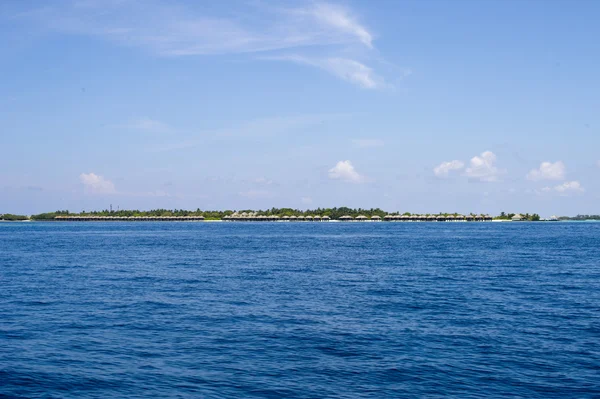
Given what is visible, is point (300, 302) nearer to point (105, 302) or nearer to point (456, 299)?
point (456, 299)

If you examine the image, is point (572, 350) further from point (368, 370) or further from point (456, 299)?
point (456, 299)

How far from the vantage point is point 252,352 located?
24.1 m

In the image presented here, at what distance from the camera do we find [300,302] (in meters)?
36.9

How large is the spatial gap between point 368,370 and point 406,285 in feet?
81.4

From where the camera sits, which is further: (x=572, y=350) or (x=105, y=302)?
(x=105, y=302)

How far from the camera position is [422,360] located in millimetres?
22906

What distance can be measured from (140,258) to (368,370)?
58.3 metres

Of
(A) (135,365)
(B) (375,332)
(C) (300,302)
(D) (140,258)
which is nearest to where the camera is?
(A) (135,365)

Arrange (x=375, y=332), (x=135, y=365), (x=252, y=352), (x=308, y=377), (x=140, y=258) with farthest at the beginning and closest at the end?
(x=140, y=258) < (x=375, y=332) < (x=252, y=352) < (x=135, y=365) < (x=308, y=377)

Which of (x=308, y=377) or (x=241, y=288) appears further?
(x=241, y=288)

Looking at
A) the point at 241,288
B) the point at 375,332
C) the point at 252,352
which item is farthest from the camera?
the point at 241,288

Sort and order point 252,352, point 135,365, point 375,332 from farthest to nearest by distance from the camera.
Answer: point 375,332
point 252,352
point 135,365

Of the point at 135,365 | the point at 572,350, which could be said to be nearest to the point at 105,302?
the point at 135,365

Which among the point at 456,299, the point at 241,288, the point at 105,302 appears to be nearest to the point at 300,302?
the point at 241,288
